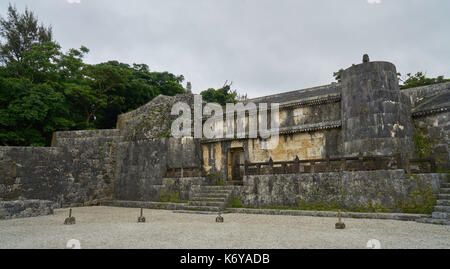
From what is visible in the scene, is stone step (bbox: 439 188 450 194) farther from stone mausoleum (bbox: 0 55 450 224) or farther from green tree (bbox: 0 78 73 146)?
green tree (bbox: 0 78 73 146)

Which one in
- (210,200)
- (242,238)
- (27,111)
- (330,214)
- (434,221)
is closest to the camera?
(242,238)

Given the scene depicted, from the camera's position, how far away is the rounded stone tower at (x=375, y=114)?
11.0 meters

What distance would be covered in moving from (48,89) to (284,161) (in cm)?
1468

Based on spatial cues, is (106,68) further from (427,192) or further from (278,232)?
(427,192)

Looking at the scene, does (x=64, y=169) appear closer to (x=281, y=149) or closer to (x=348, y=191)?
(x=281, y=149)

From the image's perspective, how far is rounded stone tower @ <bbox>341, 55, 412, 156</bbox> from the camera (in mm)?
11000

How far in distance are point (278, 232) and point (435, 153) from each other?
31.6ft

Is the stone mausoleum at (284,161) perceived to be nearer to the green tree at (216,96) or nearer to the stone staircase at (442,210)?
the stone staircase at (442,210)

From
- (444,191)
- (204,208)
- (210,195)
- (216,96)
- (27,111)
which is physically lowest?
(204,208)

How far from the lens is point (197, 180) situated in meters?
13.6

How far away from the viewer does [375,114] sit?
11242 millimetres

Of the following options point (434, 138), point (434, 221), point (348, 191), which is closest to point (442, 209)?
point (434, 221)

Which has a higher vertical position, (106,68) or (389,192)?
(106,68)

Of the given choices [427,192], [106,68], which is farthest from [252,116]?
[106,68]
